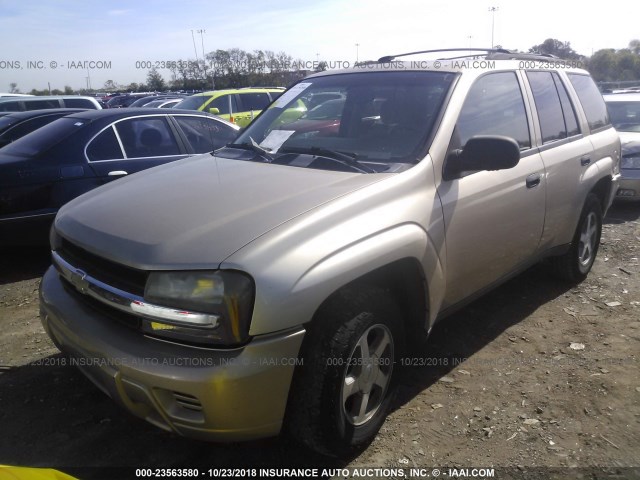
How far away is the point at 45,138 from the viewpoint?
17.4 ft

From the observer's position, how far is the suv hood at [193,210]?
2127 mm

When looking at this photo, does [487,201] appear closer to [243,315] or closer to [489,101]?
[489,101]

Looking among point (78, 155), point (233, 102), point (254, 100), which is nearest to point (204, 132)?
point (78, 155)

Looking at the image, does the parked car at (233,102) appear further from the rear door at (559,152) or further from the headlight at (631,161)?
the rear door at (559,152)

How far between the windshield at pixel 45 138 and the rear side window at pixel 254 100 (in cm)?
783

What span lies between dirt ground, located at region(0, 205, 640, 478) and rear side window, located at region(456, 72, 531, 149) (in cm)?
141

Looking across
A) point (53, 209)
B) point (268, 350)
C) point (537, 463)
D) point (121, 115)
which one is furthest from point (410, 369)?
point (121, 115)

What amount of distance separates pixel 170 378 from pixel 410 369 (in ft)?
6.01

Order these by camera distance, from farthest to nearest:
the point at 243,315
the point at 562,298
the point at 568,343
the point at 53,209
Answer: the point at 53,209
the point at 562,298
the point at 568,343
the point at 243,315

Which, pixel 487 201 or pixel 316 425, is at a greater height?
pixel 487 201

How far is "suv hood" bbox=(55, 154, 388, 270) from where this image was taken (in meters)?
2.13

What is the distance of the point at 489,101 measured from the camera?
3357 millimetres

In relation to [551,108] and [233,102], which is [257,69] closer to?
[233,102]

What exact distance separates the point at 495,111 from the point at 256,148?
5.09ft
